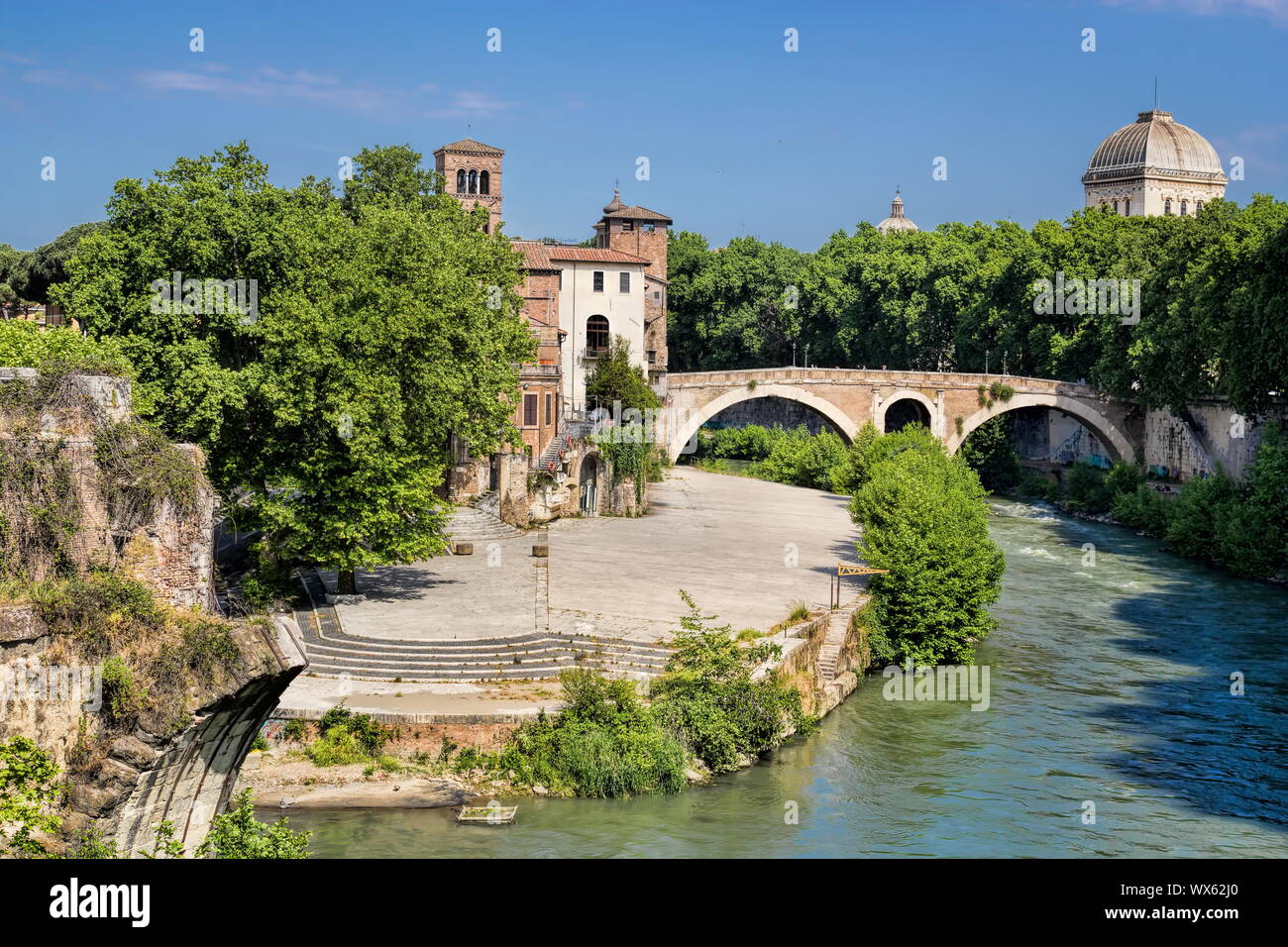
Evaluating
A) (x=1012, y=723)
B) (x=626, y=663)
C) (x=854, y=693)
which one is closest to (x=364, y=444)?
(x=626, y=663)

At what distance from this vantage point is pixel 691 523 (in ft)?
148

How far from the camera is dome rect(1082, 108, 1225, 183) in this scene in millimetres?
93312

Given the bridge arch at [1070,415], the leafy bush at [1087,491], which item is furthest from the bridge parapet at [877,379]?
the leafy bush at [1087,491]

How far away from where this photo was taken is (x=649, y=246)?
7125cm

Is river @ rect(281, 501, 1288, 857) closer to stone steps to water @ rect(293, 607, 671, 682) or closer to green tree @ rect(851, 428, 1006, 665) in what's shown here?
green tree @ rect(851, 428, 1006, 665)

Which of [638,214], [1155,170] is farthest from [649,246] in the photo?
[1155,170]

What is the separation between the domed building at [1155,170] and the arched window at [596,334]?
4422 centimetres

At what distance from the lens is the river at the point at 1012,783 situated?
62.4ft

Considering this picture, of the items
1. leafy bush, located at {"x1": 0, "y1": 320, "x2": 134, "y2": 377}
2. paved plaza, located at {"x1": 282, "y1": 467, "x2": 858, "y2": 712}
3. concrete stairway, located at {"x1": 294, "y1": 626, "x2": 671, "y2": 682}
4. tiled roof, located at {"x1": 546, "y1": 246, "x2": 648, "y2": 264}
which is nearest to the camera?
A: leafy bush, located at {"x1": 0, "y1": 320, "x2": 134, "y2": 377}

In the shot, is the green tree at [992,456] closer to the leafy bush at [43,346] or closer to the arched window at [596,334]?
the arched window at [596,334]

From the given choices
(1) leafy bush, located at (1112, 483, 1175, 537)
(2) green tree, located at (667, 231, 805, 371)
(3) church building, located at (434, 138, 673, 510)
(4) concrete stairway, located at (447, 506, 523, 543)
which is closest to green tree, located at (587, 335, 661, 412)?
(3) church building, located at (434, 138, 673, 510)

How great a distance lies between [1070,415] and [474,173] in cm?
2888

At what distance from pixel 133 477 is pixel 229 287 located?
45.3 ft

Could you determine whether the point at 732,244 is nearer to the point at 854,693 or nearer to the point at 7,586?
the point at 854,693
